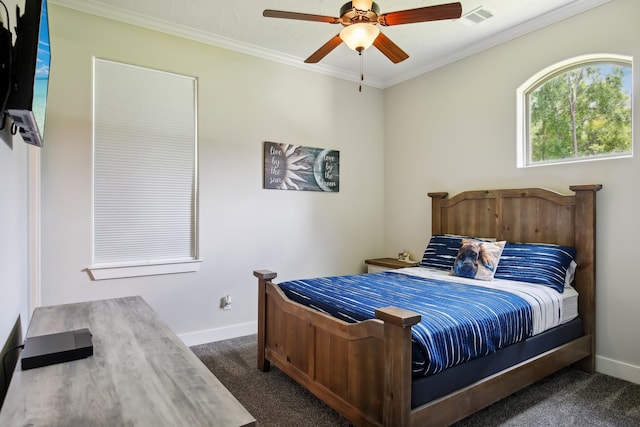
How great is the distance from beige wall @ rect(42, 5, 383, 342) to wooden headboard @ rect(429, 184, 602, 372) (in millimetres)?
1190

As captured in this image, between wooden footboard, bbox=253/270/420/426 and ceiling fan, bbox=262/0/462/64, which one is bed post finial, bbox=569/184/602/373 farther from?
wooden footboard, bbox=253/270/420/426

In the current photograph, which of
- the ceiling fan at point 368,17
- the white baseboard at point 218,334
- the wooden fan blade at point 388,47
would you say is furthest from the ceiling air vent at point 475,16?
the white baseboard at point 218,334

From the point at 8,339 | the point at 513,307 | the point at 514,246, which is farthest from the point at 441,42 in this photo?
the point at 8,339

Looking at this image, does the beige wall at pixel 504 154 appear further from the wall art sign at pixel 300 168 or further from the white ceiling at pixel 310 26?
the wall art sign at pixel 300 168

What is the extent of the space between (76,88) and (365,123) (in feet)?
9.98

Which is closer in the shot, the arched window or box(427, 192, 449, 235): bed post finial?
the arched window

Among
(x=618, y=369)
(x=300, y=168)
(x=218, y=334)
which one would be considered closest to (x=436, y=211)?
(x=300, y=168)

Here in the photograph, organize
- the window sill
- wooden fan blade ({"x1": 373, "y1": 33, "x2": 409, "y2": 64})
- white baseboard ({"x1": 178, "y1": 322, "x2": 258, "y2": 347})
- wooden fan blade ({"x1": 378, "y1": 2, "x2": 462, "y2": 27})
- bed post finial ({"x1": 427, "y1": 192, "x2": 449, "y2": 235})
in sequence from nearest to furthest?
wooden fan blade ({"x1": 378, "y1": 2, "x2": 462, "y2": 27}) → wooden fan blade ({"x1": 373, "y1": 33, "x2": 409, "y2": 64}) → the window sill → white baseboard ({"x1": 178, "y1": 322, "x2": 258, "y2": 347}) → bed post finial ({"x1": 427, "y1": 192, "x2": 449, "y2": 235})

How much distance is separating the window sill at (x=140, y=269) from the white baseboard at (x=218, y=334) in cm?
60

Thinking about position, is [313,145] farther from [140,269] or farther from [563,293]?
[563,293]

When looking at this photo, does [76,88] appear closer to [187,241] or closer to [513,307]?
[187,241]

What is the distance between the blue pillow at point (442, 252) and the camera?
133 inches

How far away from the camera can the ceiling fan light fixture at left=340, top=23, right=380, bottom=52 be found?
2096 mm

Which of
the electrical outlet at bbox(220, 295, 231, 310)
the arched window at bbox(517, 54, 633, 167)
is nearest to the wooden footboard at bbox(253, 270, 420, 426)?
the electrical outlet at bbox(220, 295, 231, 310)
